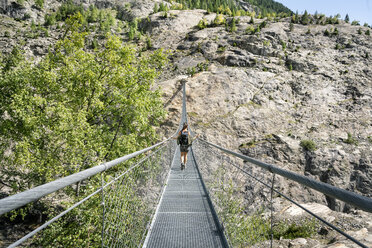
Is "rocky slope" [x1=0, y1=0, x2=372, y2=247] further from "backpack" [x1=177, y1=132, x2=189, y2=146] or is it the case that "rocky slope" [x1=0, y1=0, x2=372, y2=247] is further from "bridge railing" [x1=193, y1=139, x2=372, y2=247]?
Result: "backpack" [x1=177, y1=132, x2=189, y2=146]

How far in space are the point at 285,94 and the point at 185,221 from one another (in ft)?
55.0

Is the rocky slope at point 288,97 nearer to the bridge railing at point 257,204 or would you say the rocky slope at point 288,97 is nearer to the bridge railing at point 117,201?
the bridge railing at point 257,204

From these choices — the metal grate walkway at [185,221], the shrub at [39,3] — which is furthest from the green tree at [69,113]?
the shrub at [39,3]

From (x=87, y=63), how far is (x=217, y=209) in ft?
23.1

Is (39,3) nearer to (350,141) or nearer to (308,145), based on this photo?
(308,145)

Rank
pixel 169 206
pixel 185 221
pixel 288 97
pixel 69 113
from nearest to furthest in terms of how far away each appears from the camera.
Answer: pixel 185 221
pixel 169 206
pixel 69 113
pixel 288 97

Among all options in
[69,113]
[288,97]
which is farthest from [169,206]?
[288,97]

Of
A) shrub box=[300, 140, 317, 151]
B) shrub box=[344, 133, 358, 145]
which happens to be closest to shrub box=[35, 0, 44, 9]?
shrub box=[300, 140, 317, 151]

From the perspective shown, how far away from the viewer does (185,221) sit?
3002mm

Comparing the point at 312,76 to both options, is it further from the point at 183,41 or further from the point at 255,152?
the point at 183,41

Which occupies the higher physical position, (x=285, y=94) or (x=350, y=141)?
(x=285, y=94)

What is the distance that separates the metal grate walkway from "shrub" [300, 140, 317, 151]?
11114mm

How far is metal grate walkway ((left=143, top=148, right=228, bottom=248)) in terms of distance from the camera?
2469 millimetres

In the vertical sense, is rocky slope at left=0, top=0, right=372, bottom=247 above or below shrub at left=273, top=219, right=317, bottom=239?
above
